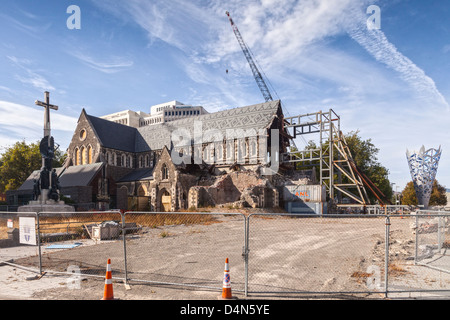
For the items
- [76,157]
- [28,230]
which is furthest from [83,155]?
[28,230]

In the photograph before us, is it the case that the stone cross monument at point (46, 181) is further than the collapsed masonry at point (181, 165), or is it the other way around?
the collapsed masonry at point (181, 165)

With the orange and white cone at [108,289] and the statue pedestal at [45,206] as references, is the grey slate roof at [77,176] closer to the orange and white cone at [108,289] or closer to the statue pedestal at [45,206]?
the statue pedestal at [45,206]

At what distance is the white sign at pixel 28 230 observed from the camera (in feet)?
33.4

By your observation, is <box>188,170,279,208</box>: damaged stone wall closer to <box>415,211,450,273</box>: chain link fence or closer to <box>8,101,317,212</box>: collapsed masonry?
<box>8,101,317,212</box>: collapsed masonry

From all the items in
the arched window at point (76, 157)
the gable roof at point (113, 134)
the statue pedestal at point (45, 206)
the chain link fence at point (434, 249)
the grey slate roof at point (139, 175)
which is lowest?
the statue pedestal at point (45, 206)

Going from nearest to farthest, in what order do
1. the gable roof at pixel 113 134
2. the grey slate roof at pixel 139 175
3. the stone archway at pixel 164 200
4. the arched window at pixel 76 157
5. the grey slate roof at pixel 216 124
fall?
the stone archway at pixel 164 200 → the grey slate roof at pixel 216 124 → the grey slate roof at pixel 139 175 → the gable roof at pixel 113 134 → the arched window at pixel 76 157

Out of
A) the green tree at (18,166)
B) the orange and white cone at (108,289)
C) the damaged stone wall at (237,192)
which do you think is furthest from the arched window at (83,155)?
the orange and white cone at (108,289)

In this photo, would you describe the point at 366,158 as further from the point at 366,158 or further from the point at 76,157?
the point at 76,157

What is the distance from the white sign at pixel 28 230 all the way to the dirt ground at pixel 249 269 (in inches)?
40.7

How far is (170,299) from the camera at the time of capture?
22.8ft

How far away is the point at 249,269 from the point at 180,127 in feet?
159

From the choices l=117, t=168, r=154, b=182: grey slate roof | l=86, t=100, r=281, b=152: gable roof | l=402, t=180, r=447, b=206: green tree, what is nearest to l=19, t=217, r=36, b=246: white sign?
l=117, t=168, r=154, b=182: grey slate roof
